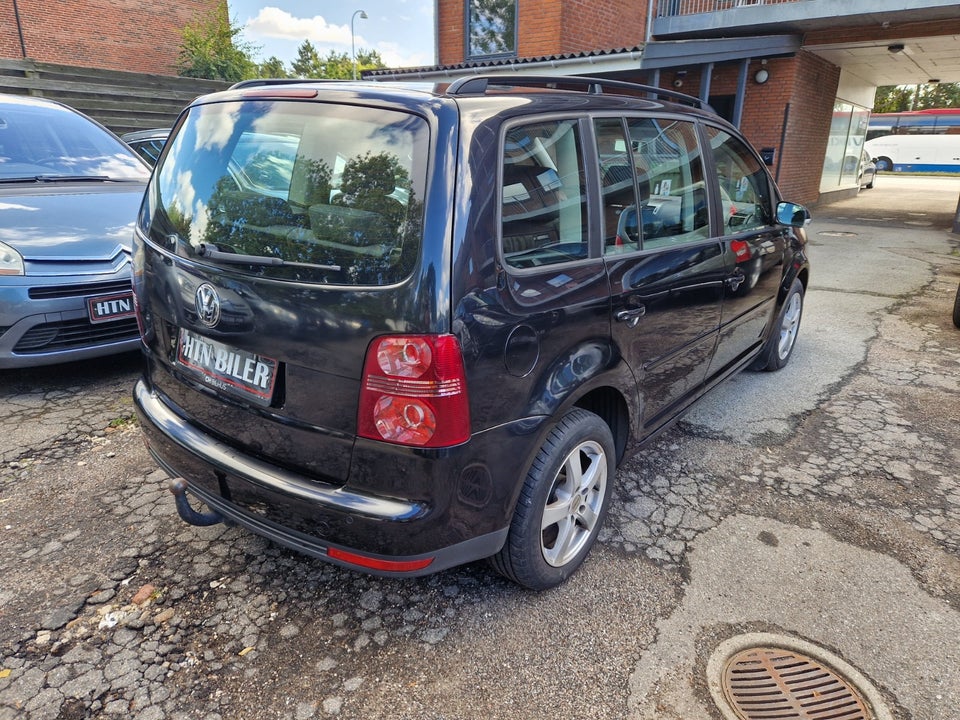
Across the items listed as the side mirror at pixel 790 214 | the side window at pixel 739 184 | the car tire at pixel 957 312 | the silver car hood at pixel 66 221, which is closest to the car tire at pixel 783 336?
the side mirror at pixel 790 214

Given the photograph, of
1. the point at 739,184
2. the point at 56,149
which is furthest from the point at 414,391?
the point at 56,149

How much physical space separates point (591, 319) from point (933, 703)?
1593 mm

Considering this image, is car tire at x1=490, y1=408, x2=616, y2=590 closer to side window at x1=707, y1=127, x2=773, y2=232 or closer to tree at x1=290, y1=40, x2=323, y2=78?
side window at x1=707, y1=127, x2=773, y2=232

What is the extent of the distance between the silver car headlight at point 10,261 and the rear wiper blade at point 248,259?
2.24m

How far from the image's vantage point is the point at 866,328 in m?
5.92

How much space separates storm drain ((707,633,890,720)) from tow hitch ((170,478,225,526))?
5.89ft

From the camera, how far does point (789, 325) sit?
4.80 m

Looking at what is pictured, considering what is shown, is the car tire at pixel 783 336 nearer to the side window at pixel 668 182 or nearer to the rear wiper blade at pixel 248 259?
the side window at pixel 668 182

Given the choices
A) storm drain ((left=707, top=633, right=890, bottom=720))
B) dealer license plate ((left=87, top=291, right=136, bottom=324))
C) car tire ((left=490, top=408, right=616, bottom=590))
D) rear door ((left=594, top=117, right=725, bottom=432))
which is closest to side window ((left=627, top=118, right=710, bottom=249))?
rear door ((left=594, top=117, right=725, bottom=432))

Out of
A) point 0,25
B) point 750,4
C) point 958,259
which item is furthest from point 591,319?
point 0,25

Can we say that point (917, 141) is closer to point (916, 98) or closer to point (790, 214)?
point (916, 98)

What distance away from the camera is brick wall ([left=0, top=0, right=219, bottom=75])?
19.2 meters

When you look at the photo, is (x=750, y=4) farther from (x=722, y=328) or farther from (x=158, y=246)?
(x=158, y=246)

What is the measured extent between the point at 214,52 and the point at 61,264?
21.3 metres
